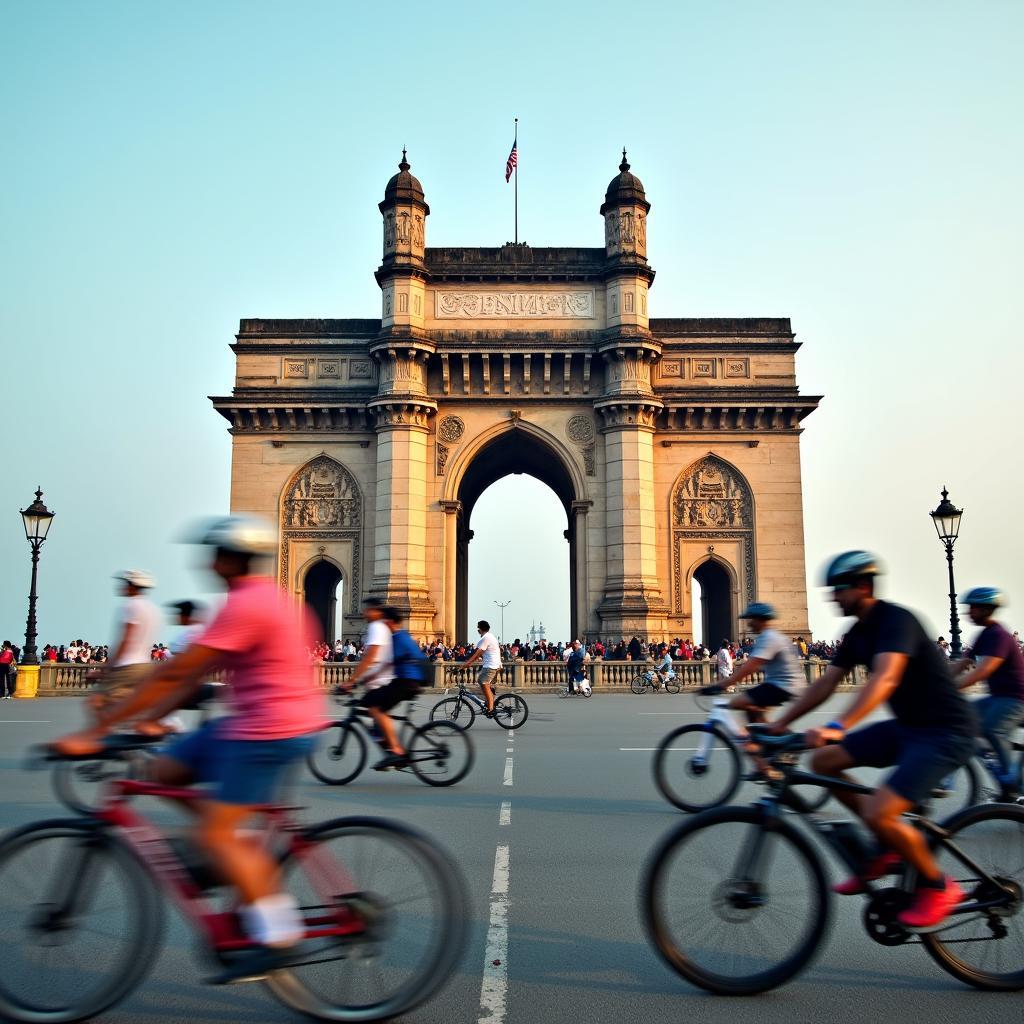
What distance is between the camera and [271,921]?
372 cm

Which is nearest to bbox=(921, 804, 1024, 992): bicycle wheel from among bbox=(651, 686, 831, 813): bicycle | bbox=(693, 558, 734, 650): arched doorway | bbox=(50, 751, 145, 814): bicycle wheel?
bbox=(651, 686, 831, 813): bicycle

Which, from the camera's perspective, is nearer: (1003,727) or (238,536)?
(238,536)

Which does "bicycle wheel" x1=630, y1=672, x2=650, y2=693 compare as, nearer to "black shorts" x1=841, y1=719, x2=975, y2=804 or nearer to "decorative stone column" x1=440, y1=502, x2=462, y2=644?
"decorative stone column" x1=440, y1=502, x2=462, y2=644

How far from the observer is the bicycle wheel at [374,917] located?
12.7 ft

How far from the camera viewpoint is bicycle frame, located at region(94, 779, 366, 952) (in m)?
3.76

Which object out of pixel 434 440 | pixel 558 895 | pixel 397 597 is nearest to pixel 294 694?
pixel 558 895

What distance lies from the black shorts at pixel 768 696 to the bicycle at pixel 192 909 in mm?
5295

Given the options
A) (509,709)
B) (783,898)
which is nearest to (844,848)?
(783,898)

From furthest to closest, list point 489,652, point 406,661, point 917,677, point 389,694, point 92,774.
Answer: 1. point 489,652
2. point 406,661
3. point 389,694
4. point 92,774
5. point 917,677

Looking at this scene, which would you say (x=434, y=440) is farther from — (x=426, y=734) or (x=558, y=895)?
(x=558, y=895)

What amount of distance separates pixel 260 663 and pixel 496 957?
2082mm

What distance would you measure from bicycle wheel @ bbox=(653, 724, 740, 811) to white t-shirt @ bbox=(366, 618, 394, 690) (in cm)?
294

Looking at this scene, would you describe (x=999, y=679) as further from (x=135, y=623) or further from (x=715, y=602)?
(x=715, y=602)

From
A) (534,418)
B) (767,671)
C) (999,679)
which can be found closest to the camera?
(999,679)
